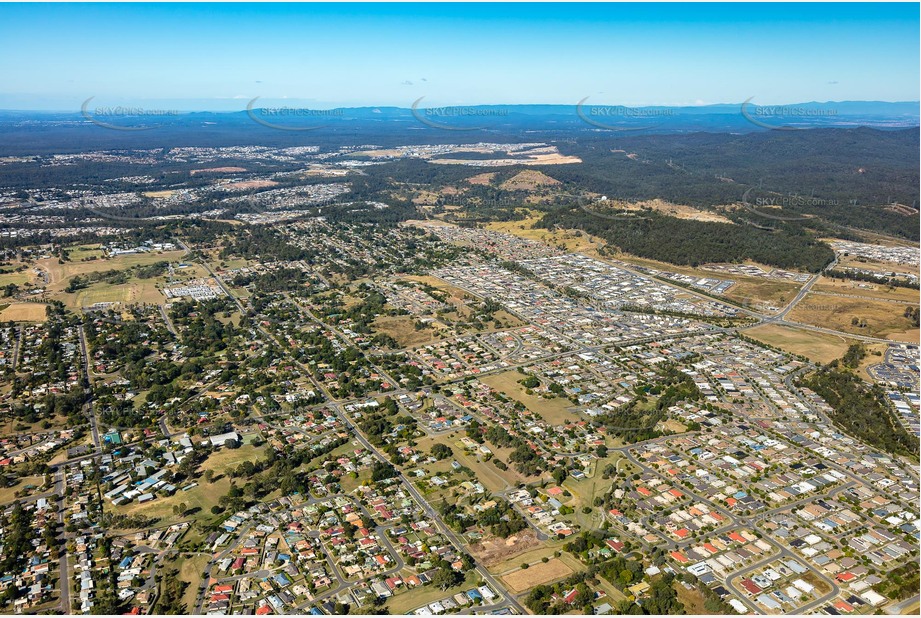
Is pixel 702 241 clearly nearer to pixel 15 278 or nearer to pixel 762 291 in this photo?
pixel 762 291

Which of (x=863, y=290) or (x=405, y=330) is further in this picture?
(x=863, y=290)

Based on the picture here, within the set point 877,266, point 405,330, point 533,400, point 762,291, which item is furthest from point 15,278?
point 877,266

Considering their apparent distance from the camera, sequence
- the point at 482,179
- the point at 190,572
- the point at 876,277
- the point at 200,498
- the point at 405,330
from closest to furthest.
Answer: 1. the point at 190,572
2. the point at 200,498
3. the point at 405,330
4. the point at 876,277
5. the point at 482,179

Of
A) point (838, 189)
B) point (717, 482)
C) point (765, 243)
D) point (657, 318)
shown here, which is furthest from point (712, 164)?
point (717, 482)

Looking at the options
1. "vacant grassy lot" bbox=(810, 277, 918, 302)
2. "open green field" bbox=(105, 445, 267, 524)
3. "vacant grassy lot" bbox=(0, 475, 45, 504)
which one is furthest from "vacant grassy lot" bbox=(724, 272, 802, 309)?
"vacant grassy lot" bbox=(0, 475, 45, 504)

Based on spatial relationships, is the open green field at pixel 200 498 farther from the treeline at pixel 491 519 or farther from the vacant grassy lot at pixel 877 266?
the vacant grassy lot at pixel 877 266

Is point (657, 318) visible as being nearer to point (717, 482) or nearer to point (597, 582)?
point (717, 482)

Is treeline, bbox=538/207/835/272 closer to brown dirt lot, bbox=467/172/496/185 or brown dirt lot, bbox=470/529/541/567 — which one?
Result: brown dirt lot, bbox=467/172/496/185

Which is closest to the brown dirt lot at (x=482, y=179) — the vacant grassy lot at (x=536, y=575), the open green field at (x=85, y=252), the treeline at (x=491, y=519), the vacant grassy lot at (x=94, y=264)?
the vacant grassy lot at (x=94, y=264)
